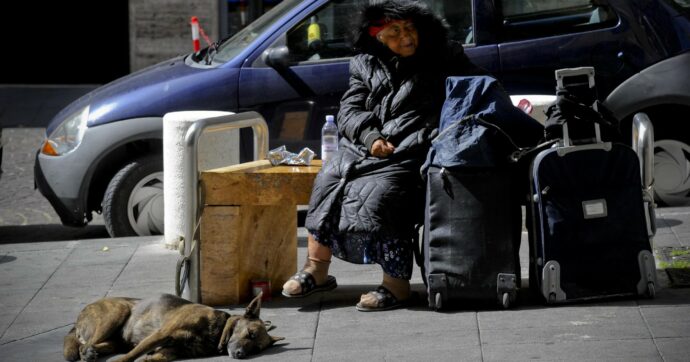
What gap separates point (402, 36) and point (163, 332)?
193cm

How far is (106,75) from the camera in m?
16.7

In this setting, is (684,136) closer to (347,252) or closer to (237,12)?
(347,252)

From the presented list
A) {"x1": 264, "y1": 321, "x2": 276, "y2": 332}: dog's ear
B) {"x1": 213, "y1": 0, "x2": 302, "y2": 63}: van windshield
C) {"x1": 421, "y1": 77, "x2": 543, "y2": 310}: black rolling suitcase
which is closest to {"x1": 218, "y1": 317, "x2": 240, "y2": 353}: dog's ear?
{"x1": 264, "y1": 321, "x2": 276, "y2": 332}: dog's ear

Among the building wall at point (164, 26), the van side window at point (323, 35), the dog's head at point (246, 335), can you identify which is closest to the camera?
the dog's head at point (246, 335)

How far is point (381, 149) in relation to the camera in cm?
595

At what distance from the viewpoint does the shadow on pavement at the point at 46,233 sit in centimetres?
902

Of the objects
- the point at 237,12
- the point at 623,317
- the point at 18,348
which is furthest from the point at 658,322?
the point at 237,12

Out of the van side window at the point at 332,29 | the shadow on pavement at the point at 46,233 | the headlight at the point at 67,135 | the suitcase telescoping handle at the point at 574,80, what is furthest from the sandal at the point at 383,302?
the shadow on pavement at the point at 46,233

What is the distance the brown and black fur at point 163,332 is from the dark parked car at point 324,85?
285 centimetres

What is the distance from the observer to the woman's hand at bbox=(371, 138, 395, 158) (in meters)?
5.95

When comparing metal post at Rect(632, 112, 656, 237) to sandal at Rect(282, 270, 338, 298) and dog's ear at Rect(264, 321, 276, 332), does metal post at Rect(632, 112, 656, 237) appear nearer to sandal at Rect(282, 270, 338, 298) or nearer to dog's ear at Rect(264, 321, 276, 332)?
sandal at Rect(282, 270, 338, 298)

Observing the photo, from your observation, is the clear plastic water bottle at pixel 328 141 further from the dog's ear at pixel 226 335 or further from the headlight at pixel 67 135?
the headlight at pixel 67 135

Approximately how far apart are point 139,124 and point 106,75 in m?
8.63

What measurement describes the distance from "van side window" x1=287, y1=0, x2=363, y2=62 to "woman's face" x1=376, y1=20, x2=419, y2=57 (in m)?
2.28
